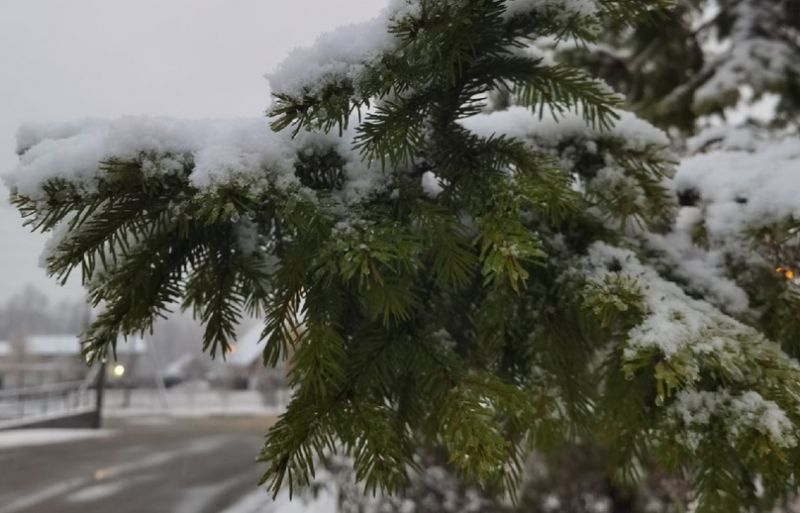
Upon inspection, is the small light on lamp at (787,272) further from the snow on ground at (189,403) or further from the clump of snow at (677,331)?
the snow on ground at (189,403)

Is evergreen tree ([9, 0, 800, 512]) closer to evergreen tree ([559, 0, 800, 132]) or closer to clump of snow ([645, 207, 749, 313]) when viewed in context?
clump of snow ([645, 207, 749, 313])

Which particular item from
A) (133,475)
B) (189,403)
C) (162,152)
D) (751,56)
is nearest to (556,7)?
(162,152)

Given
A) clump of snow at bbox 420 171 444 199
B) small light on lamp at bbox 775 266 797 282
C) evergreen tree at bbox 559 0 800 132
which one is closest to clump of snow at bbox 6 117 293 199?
clump of snow at bbox 420 171 444 199

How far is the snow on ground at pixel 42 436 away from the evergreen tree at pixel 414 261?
12658 mm

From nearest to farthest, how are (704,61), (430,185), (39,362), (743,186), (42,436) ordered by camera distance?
(430,185)
(743,186)
(704,61)
(42,436)
(39,362)

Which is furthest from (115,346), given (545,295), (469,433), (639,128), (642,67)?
(642,67)

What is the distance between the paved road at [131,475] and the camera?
27.2 ft

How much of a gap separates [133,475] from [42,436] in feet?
15.2

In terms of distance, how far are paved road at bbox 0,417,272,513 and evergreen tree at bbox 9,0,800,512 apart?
8227mm

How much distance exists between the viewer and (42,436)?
1317cm

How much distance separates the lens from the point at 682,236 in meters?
1.22

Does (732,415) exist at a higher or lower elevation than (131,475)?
higher

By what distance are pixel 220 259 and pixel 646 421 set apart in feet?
2.29

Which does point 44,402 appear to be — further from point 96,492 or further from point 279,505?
point 279,505
